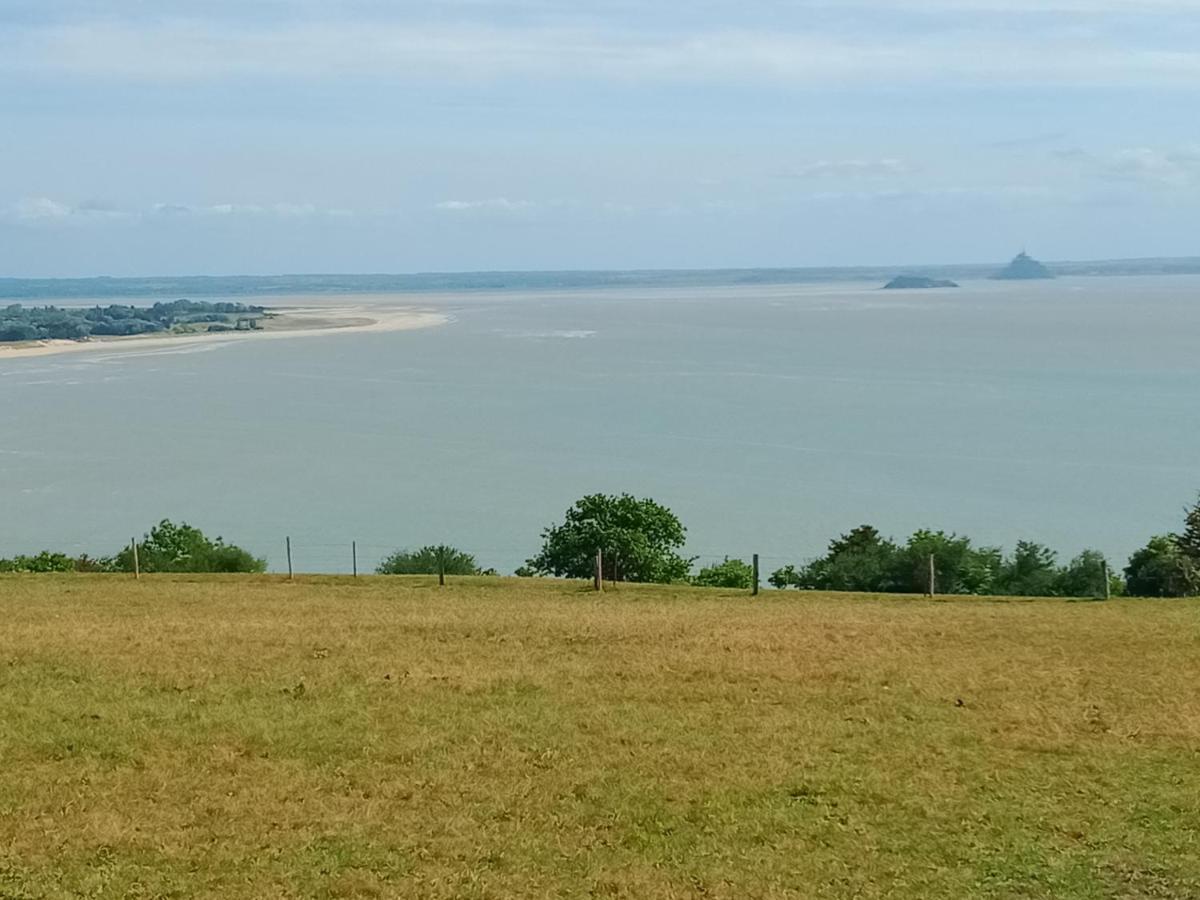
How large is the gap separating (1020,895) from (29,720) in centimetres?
961

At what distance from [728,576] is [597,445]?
36435 mm

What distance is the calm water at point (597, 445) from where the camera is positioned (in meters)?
55.4

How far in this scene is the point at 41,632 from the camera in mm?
18750

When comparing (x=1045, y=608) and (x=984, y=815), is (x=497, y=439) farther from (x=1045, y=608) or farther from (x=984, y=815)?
(x=984, y=815)

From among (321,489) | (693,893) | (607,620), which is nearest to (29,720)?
(693,893)

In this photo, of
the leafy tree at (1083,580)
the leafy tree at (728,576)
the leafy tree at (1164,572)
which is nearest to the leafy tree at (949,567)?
the leafy tree at (1083,580)

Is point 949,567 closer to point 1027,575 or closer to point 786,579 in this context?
point 1027,575

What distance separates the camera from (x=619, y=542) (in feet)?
126

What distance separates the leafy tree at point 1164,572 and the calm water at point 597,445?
13205 mm

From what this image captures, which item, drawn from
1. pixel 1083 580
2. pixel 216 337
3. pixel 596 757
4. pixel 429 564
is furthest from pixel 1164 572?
pixel 216 337

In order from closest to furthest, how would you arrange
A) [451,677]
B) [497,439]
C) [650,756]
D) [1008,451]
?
1. [650,756]
2. [451,677]
3. [1008,451]
4. [497,439]

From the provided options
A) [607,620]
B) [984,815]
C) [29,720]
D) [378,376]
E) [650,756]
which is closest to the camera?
[984,815]

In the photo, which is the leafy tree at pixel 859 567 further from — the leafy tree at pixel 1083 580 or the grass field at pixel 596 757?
the grass field at pixel 596 757

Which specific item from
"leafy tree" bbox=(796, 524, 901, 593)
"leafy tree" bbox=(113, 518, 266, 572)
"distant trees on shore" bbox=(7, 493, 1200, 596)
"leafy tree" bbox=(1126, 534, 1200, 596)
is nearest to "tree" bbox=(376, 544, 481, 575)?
"distant trees on shore" bbox=(7, 493, 1200, 596)
